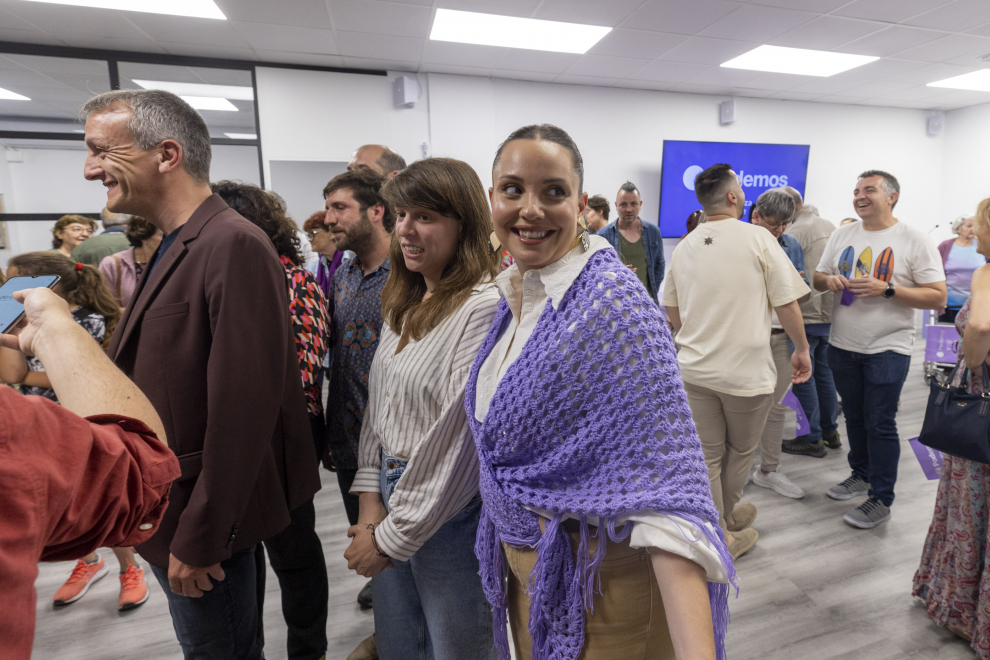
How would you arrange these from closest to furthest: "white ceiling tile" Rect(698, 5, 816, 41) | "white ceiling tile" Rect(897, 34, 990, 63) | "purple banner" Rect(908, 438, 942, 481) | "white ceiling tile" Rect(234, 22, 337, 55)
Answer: "purple banner" Rect(908, 438, 942, 481)
"white ceiling tile" Rect(698, 5, 816, 41)
"white ceiling tile" Rect(234, 22, 337, 55)
"white ceiling tile" Rect(897, 34, 990, 63)

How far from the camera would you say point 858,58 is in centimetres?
513

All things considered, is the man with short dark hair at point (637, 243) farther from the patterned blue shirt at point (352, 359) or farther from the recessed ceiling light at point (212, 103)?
the recessed ceiling light at point (212, 103)

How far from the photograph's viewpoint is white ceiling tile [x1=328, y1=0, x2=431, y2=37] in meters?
3.71

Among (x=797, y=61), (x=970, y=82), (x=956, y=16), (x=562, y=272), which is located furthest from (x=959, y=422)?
(x=970, y=82)

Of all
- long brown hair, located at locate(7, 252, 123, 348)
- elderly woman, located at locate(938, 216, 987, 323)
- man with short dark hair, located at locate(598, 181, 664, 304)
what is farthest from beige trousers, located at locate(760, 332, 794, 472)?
long brown hair, located at locate(7, 252, 123, 348)

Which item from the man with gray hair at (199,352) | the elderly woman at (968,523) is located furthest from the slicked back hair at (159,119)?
the elderly woman at (968,523)

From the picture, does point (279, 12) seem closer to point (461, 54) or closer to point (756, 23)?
point (461, 54)

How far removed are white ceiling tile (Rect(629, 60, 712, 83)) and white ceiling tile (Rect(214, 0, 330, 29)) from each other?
10.2 ft

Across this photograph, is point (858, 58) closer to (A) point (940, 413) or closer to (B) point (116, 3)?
(A) point (940, 413)

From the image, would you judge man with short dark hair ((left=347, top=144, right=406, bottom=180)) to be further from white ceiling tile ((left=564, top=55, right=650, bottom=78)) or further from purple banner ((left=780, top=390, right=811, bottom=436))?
white ceiling tile ((left=564, top=55, right=650, bottom=78))

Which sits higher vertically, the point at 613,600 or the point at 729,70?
the point at 729,70

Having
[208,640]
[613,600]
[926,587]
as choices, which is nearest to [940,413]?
[926,587]

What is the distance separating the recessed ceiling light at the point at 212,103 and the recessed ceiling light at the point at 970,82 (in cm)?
775

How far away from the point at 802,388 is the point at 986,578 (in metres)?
1.81
